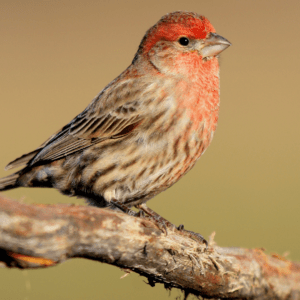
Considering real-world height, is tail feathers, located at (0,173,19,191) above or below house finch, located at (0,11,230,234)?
below

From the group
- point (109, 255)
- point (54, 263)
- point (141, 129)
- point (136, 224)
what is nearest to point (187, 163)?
point (141, 129)

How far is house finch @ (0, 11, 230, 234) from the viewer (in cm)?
405

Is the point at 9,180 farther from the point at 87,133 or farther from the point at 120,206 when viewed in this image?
the point at 120,206

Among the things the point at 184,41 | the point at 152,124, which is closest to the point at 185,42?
the point at 184,41

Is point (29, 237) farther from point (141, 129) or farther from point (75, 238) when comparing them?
point (141, 129)

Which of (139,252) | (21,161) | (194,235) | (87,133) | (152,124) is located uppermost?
(152,124)

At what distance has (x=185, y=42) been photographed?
13.9 ft

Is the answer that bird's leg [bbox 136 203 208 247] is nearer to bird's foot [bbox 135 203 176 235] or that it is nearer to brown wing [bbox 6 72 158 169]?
bird's foot [bbox 135 203 176 235]

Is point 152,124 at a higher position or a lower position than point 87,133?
higher

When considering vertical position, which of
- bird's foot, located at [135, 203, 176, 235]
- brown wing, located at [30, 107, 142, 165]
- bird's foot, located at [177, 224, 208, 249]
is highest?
brown wing, located at [30, 107, 142, 165]

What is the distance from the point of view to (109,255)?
9.59 ft

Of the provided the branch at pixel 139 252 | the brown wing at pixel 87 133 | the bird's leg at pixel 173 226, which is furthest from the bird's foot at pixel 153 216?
the brown wing at pixel 87 133

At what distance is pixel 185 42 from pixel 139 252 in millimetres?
2077

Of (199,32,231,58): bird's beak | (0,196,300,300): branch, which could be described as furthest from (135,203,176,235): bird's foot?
(199,32,231,58): bird's beak
